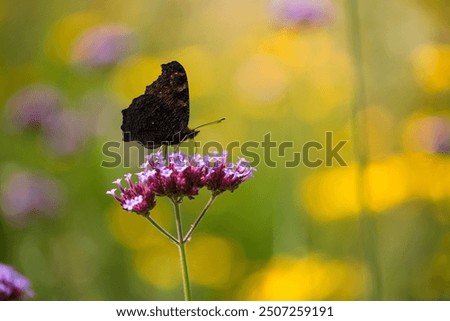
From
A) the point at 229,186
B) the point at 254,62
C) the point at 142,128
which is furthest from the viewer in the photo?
the point at 254,62

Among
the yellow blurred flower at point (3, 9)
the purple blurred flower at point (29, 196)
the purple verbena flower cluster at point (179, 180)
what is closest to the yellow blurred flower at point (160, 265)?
the purple blurred flower at point (29, 196)

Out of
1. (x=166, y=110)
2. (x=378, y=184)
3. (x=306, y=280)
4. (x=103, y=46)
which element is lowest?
(x=306, y=280)

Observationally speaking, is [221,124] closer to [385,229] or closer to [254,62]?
[254,62]

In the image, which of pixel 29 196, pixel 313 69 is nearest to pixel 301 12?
pixel 313 69

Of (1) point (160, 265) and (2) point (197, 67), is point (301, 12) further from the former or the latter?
(1) point (160, 265)

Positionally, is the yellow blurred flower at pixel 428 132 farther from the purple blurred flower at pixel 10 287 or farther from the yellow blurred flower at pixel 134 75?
the purple blurred flower at pixel 10 287

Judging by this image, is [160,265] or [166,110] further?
[160,265]

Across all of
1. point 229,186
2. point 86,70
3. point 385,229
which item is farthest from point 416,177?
point 86,70
